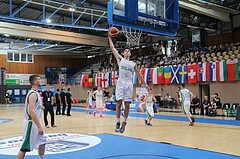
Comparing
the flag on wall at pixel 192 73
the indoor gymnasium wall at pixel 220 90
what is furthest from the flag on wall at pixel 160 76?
the flag on wall at pixel 192 73

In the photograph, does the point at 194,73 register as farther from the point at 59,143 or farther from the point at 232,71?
the point at 59,143

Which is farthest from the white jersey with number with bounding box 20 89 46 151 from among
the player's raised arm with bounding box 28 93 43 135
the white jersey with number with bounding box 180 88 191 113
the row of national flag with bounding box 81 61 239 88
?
the row of national flag with bounding box 81 61 239 88

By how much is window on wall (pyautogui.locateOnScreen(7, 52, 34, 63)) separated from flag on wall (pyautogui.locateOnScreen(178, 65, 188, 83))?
73.5 ft

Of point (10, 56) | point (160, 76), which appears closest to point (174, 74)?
point (160, 76)

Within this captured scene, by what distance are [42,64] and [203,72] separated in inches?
943

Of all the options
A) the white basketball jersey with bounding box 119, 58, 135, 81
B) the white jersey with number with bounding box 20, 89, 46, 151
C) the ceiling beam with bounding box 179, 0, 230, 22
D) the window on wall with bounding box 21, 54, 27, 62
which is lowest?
the white jersey with number with bounding box 20, 89, 46, 151

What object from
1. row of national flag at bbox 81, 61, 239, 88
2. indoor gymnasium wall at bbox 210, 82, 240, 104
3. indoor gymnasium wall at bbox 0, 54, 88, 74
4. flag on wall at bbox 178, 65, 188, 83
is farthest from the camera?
indoor gymnasium wall at bbox 0, 54, 88, 74

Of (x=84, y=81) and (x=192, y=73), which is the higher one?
(x=192, y=73)

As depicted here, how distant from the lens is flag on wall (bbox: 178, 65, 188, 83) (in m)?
22.4

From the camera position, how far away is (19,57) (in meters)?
36.9

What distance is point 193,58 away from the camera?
22.8m

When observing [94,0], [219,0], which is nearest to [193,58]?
[219,0]

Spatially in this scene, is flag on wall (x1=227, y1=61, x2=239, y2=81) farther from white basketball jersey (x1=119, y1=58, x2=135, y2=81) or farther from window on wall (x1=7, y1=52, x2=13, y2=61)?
window on wall (x1=7, y1=52, x2=13, y2=61)

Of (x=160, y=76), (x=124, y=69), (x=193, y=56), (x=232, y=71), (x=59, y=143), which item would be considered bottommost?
(x=59, y=143)
